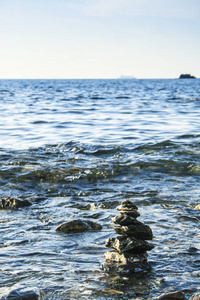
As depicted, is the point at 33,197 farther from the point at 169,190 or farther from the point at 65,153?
the point at 65,153

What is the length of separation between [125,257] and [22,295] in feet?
4.05

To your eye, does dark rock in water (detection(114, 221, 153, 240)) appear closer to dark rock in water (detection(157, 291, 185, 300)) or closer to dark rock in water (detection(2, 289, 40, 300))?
dark rock in water (detection(157, 291, 185, 300))

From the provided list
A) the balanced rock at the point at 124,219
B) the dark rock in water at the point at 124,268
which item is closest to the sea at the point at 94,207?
the dark rock in water at the point at 124,268

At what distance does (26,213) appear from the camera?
20.1 feet

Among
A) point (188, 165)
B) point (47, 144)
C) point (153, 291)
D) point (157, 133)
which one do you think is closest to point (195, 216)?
point (153, 291)

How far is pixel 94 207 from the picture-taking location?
6.56 metres

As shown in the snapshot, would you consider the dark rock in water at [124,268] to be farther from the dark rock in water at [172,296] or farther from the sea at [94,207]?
the dark rock in water at [172,296]

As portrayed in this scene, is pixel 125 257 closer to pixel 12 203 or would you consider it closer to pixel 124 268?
pixel 124 268

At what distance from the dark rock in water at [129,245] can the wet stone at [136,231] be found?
0.19 ft

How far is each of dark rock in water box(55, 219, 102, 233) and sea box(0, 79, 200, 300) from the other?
145 millimetres

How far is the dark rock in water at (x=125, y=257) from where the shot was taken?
4066 millimetres

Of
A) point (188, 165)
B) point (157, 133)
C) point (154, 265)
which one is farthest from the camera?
point (157, 133)

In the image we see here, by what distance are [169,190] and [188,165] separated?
8.44 ft

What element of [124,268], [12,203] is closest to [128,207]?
[124,268]
